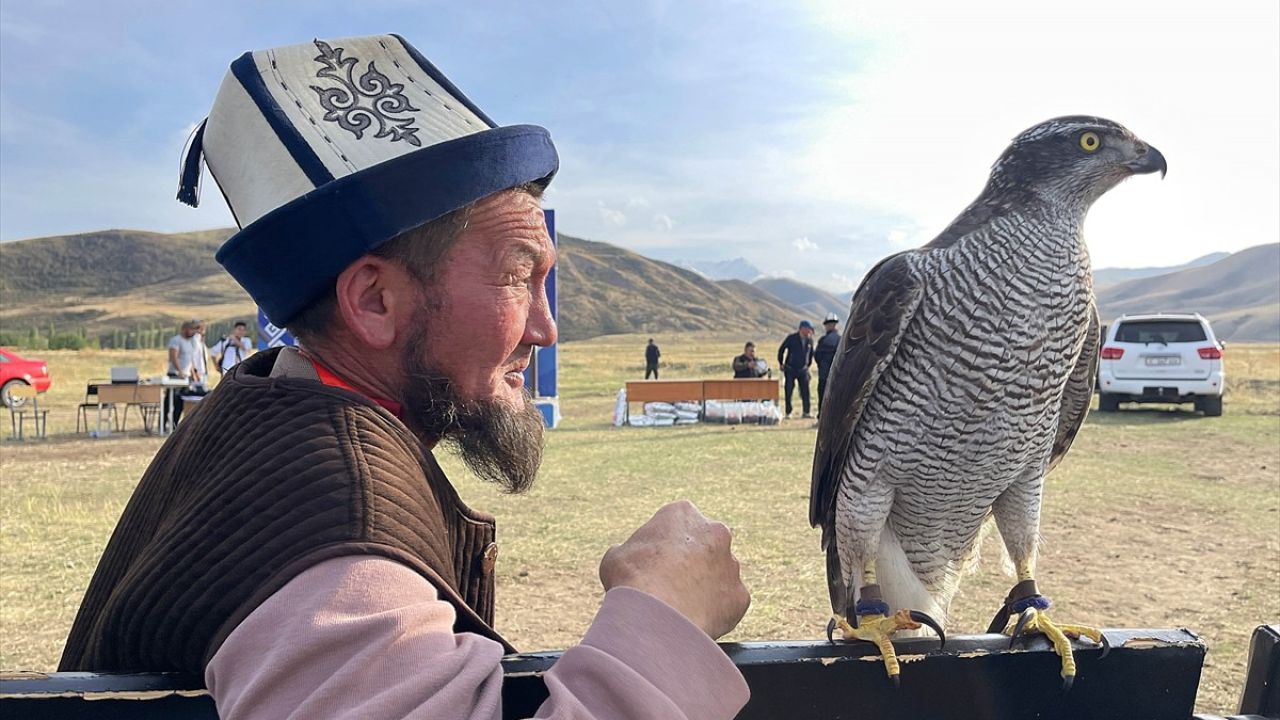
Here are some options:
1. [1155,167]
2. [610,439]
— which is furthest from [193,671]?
[610,439]

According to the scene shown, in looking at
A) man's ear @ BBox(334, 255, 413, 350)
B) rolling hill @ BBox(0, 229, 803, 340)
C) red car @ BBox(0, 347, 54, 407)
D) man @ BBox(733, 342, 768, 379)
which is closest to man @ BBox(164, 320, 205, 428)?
red car @ BBox(0, 347, 54, 407)

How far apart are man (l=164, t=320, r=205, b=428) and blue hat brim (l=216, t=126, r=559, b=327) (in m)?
14.1

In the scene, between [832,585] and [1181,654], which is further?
[832,585]

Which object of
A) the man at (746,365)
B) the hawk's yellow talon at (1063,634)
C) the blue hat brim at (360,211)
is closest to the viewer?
the blue hat brim at (360,211)

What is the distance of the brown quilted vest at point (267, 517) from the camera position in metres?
0.86

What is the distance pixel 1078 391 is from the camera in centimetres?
275

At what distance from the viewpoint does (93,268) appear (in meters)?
132

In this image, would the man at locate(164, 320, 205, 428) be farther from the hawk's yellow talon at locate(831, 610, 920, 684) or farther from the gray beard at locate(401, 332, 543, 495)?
the gray beard at locate(401, 332, 543, 495)

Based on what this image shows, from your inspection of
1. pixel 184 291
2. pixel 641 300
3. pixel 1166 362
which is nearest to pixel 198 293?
pixel 184 291

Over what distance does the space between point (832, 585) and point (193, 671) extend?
237 centimetres

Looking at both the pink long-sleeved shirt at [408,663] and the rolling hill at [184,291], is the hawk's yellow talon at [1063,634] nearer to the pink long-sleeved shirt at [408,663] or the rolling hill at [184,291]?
the pink long-sleeved shirt at [408,663]

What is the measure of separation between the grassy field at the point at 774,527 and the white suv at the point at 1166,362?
90 centimetres

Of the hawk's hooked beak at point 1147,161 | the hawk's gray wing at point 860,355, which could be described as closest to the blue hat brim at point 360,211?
the hawk's gray wing at point 860,355

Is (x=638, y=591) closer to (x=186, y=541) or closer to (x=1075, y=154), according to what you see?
(x=186, y=541)
